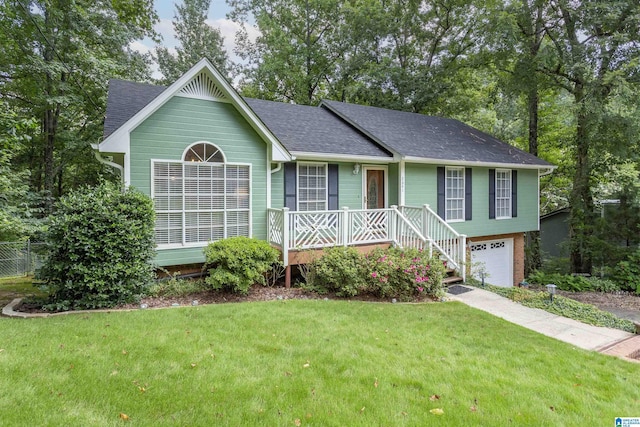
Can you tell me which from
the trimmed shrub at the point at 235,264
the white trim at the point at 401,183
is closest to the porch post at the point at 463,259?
the white trim at the point at 401,183

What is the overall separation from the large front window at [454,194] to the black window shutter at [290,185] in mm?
5496

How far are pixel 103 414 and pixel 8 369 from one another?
1507 mm

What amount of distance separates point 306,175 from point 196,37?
2012 cm

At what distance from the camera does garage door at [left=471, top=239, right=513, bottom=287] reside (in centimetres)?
1277

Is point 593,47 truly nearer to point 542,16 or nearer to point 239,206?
point 542,16

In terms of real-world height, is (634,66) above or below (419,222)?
above

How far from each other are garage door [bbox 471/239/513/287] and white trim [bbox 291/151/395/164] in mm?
5270

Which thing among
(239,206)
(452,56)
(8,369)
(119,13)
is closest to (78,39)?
(119,13)

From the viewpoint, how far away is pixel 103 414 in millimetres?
2906

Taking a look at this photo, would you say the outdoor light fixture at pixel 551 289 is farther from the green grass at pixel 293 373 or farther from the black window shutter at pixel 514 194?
the black window shutter at pixel 514 194

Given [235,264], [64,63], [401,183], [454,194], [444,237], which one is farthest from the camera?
[64,63]

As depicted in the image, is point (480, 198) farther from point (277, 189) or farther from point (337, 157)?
point (277, 189)

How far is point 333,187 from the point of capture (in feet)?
32.7

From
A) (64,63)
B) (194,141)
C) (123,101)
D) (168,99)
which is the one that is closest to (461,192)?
(194,141)
